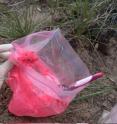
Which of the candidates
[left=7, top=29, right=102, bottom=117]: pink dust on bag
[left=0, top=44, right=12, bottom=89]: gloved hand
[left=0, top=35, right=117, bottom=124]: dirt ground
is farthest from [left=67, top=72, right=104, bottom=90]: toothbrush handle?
[left=0, top=44, right=12, bottom=89]: gloved hand

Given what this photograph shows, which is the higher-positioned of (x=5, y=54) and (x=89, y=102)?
(x=5, y=54)

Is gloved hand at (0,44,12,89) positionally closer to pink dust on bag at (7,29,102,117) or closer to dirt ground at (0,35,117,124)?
pink dust on bag at (7,29,102,117)

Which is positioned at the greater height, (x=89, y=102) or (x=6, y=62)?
(x=6, y=62)

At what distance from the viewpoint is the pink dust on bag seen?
1.97 m

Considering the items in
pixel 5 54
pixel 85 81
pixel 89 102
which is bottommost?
pixel 89 102

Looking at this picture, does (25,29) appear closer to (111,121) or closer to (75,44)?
(75,44)

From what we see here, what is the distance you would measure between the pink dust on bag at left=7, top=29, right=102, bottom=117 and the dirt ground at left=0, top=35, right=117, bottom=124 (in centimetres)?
6

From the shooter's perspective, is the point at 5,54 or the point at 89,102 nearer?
the point at 5,54

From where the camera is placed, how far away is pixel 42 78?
1991 mm

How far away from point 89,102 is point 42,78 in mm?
342

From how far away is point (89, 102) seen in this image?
7.25 ft

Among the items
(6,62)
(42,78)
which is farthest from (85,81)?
(6,62)

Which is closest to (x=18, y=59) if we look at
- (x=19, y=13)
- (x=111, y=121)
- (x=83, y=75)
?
(x=83, y=75)

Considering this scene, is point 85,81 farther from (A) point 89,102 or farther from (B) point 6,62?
(B) point 6,62
